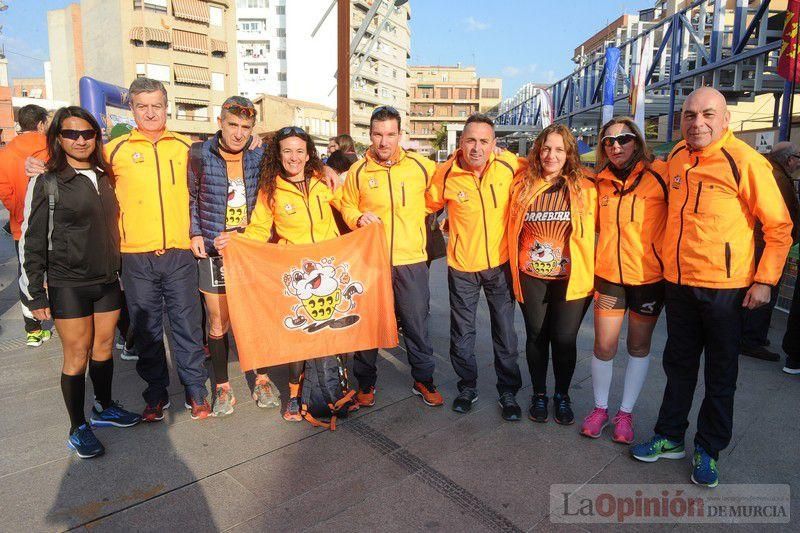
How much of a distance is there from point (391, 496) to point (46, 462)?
2.12m

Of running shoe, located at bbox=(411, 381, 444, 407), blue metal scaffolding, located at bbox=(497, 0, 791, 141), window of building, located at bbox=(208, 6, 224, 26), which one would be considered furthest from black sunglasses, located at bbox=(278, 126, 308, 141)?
window of building, located at bbox=(208, 6, 224, 26)

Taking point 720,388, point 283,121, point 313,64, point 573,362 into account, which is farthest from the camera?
point 313,64

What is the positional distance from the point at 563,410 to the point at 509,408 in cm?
37

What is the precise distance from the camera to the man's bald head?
283cm

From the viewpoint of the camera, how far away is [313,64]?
6769cm

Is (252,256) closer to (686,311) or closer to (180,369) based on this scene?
(180,369)

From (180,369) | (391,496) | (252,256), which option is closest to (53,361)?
(180,369)

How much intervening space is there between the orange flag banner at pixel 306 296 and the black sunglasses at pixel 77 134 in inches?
41.0

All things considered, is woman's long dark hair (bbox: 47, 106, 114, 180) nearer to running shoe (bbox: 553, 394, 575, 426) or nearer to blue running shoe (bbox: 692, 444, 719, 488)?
running shoe (bbox: 553, 394, 575, 426)

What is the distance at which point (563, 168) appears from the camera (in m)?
3.50

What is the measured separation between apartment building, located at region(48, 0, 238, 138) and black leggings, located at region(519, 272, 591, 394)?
52210mm

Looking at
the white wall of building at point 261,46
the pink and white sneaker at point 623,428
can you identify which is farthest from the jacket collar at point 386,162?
the white wall of building at point 261,46

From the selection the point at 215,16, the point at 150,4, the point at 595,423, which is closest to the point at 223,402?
the point at 595,423

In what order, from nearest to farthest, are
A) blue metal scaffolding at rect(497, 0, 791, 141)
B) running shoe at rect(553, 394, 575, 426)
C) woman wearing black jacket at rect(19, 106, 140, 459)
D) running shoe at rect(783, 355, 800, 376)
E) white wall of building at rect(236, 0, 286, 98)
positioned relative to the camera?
woman wearing black jacket at rect(19, 106, 140, 459) → running shoe at rect(553, 394, 575, 426) → running shoe at rect(783, 355, 800, 376) → blue metal scaffolding at rect(497, 0, 791, 141) → white wall of building at rect(236, 0, 286, 98)
